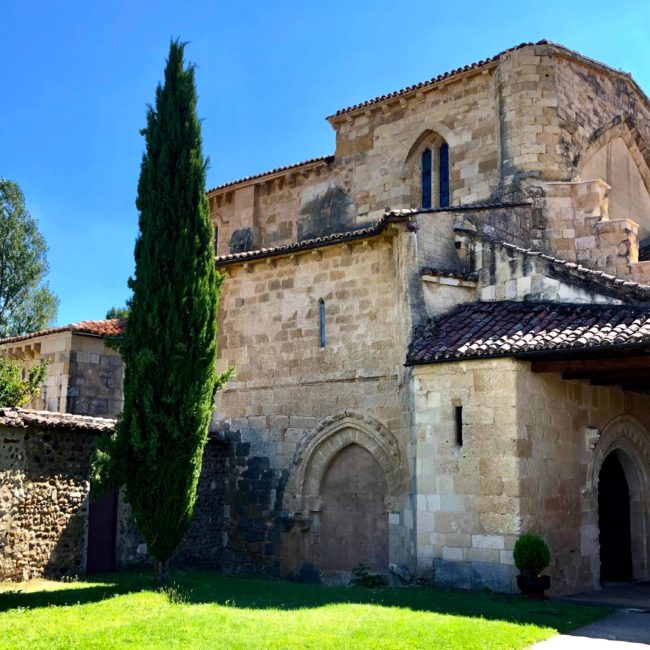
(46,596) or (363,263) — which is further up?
(363,263)

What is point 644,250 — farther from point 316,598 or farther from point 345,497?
point 316,598

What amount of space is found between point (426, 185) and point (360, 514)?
27.2 ft

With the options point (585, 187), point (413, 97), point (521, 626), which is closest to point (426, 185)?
point (413, 97)

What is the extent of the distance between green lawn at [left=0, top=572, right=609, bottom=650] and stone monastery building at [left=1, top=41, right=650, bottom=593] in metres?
1.63

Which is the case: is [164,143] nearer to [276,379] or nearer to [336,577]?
[276,379]

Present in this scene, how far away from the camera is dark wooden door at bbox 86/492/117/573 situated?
46.3 feet

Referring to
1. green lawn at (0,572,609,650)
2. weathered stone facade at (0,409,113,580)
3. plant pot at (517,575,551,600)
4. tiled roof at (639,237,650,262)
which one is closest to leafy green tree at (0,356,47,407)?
weathered stone facade at (0,409,113,580)

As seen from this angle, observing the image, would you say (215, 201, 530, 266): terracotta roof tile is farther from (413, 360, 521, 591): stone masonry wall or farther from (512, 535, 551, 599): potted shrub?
(512, 535, 551, 599): potted shrub

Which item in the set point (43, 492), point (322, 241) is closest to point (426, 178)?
point (322, 241)

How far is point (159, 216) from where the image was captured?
1260 cm

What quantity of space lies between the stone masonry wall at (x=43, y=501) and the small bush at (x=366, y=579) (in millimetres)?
4658

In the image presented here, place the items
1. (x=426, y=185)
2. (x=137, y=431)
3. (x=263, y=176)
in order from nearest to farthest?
1. (x=137, y=431)
2. (x=426, y=185)
3. (x=263, y=176)

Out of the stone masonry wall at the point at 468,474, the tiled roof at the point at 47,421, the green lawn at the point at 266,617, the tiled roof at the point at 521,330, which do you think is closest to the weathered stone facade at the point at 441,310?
the stone masonry wall at the point at 468,474

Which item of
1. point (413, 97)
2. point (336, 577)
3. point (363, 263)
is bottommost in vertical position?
point (336, 577)
